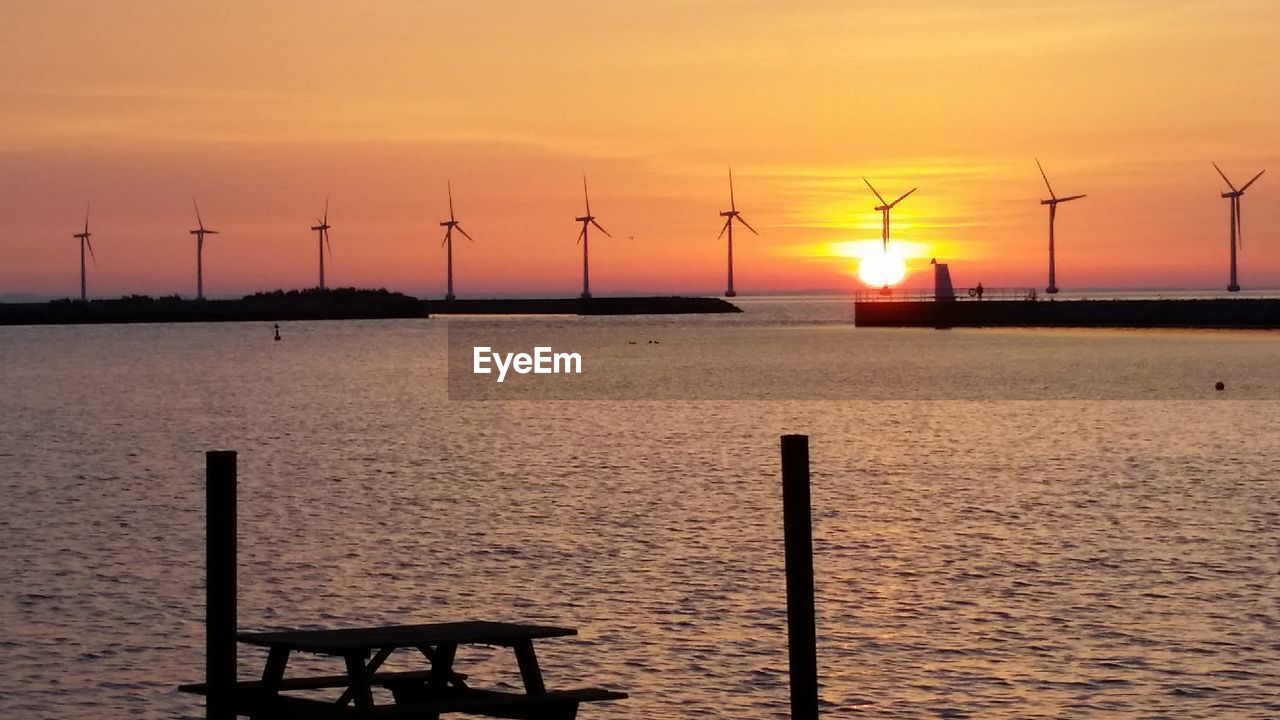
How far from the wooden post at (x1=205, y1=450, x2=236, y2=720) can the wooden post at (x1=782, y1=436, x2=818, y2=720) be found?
554 centimetres

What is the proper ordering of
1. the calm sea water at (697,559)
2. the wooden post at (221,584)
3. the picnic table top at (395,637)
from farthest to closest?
the calm sea water at (697,559) < the wooden post at (221,584) < the picnic table top at (395,637)

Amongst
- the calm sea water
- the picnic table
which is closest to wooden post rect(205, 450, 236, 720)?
the picnic table

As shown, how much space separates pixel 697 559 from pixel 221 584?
19868mm

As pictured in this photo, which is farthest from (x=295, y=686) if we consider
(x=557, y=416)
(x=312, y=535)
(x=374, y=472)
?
(x=557, y=416)

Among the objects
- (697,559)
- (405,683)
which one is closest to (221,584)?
(405,683)

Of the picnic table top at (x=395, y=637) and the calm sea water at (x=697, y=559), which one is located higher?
the picnic table top at (x=395, y=637)

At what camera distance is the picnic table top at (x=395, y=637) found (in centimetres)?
1817

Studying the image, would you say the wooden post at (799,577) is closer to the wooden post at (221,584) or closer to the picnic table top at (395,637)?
the picnic table top at (395,637)

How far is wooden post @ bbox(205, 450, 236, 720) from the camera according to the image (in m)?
18.6

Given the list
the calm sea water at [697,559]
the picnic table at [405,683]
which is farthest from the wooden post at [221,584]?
the calm sea water at [697,559]

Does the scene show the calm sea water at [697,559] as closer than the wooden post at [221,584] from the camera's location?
No

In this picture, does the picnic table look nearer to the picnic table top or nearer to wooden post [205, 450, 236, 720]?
the picnic table top

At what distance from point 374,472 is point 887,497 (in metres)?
19.0

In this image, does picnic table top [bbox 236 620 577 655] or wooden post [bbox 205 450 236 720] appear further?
wooden post [bbox 205 450 236 720]
